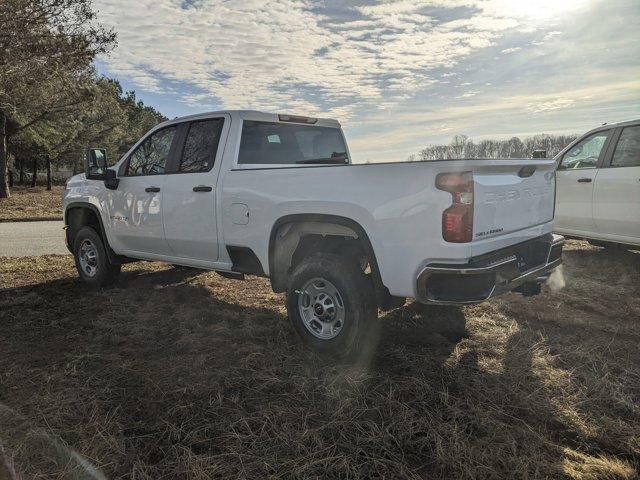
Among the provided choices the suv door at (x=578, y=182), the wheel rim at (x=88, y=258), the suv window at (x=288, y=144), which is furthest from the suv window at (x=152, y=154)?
the suv door at (x=578, y=182)

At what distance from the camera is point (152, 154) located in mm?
5555

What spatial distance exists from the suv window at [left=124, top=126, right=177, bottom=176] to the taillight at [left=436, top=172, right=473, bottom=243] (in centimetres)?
336

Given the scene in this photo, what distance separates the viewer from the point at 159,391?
333 centimetres

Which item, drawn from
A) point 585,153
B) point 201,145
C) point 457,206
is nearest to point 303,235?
point 457,206

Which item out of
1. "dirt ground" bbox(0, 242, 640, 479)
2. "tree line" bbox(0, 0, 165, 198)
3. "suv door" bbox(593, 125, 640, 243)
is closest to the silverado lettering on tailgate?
"dirt ground" bbox(0, 242, 640, 479)

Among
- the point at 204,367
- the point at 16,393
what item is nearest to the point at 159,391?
the point at 204,367

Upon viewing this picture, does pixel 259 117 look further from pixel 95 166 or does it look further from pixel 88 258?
pixel 88 258

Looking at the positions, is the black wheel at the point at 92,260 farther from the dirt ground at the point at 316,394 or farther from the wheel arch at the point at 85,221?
the dirt ground at the point at 316,394

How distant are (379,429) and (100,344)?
2726mm

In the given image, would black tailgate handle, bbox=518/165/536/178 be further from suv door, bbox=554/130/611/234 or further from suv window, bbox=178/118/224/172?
suv door, bbox=554/130/611/234

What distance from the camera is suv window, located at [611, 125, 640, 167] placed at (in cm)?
639

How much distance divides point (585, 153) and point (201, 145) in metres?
5.70

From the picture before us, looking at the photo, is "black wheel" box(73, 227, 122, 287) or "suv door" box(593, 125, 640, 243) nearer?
"black wheel" box(73, 227, 122, 287)

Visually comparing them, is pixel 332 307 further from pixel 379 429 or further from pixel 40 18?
pixel 40 18
